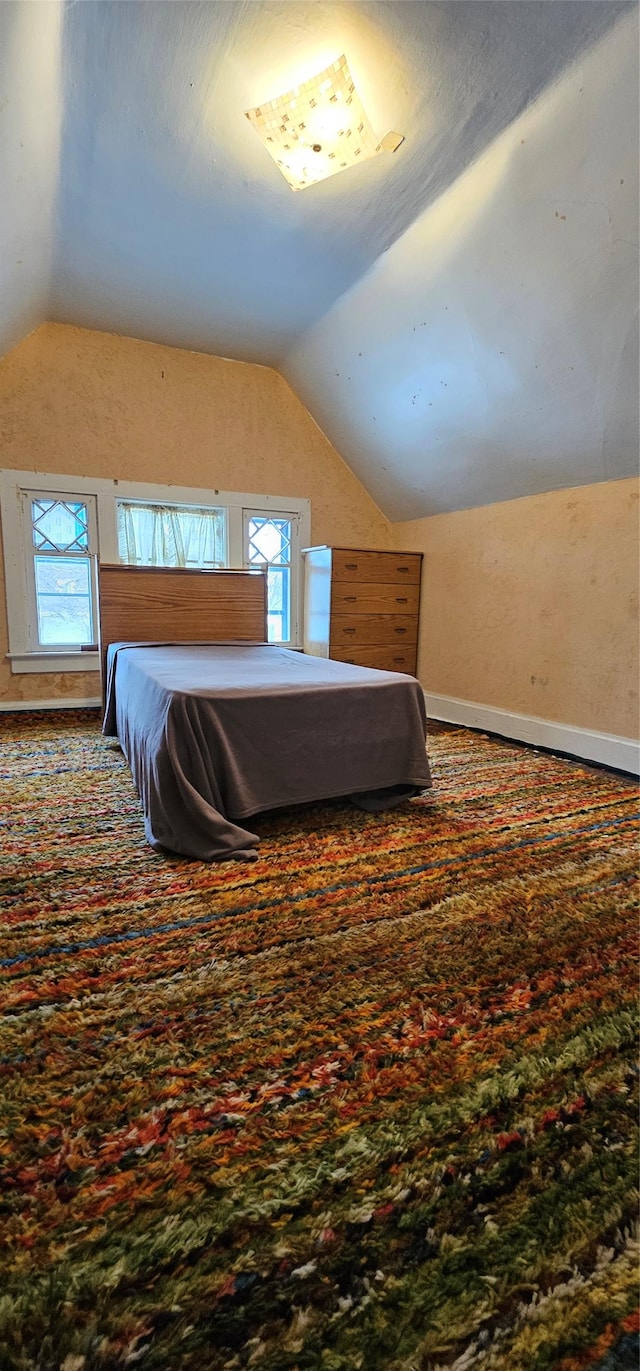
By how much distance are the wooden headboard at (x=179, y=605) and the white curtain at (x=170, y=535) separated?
371 mm

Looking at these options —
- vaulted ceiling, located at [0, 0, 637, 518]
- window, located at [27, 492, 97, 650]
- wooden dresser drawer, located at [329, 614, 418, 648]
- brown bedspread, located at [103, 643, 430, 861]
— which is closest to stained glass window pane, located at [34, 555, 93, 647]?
window, located at [27, 492, 97, 650]

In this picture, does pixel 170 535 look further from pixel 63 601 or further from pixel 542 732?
pixel 542 732

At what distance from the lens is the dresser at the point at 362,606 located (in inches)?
148

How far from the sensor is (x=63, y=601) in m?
3.61

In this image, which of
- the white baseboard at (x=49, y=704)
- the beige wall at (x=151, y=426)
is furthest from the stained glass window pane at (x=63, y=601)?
the white baseboard at (x=49, y=704)

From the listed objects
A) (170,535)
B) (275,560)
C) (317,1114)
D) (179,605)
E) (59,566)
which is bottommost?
(317,1114)

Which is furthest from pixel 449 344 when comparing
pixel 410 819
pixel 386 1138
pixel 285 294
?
pixel 386 1138

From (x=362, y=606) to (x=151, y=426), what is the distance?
74.2 inches

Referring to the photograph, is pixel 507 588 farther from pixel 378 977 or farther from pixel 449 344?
pixel 378 977

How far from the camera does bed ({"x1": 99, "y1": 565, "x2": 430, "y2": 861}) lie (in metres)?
1.74

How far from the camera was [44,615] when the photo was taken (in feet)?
11.7

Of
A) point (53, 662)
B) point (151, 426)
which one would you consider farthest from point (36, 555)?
point (151, 426)

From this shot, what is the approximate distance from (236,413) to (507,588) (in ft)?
7.46

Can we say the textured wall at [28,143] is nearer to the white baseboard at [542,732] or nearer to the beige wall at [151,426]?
the beige wall at [151,426]
